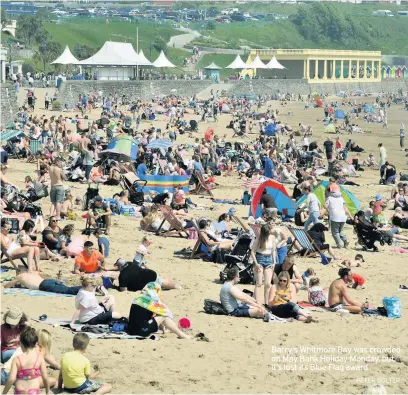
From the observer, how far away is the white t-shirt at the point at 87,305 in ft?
33.7

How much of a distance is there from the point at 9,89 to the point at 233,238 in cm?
2368

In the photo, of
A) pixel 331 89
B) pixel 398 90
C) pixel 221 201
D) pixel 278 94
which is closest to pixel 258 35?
pixel 398 90

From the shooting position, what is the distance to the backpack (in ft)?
36.8

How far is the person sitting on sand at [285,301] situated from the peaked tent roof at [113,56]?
1728 inches

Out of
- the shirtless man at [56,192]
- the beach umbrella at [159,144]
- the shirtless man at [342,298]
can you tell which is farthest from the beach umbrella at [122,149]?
the shirtless man at [342,298]

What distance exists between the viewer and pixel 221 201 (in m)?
20.7

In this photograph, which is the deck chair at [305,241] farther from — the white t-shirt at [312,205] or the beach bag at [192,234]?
the beach bag at [192,234]

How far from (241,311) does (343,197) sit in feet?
22.7

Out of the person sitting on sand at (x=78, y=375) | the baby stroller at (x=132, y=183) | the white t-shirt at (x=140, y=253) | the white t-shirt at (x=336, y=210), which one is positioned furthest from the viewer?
the baby stroller at (x=132, y=183)

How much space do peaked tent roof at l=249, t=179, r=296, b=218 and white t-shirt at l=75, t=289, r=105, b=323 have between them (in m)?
7.42

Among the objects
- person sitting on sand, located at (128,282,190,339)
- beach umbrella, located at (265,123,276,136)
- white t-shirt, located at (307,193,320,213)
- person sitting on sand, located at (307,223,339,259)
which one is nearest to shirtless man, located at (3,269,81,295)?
person sitting on sand, located at (128,282,190,339)

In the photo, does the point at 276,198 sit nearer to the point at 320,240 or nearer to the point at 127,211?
the point at 127,211

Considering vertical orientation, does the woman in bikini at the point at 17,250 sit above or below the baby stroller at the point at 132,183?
above

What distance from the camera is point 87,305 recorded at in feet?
33.7
